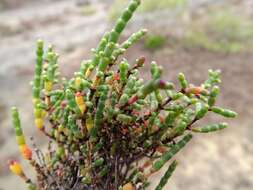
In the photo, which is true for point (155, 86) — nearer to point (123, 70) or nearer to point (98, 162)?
point (123, 70)

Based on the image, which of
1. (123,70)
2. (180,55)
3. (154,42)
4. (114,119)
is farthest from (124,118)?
(154,42)

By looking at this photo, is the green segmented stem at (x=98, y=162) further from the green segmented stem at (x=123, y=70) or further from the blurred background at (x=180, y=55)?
the blurred background at (x=180, y=55)

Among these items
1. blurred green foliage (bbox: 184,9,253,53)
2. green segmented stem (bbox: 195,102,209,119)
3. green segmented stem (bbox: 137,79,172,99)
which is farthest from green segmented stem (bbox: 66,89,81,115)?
blurred green foliage (bbox: 184,9,253,53)

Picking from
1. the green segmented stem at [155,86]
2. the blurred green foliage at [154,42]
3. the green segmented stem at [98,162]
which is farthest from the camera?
the blurred green foliage at [154,42]

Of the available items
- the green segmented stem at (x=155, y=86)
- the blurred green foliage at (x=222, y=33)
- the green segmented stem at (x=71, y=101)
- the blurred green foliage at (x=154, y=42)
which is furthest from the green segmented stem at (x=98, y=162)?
the blurred green foliage at (x=154, y=42)

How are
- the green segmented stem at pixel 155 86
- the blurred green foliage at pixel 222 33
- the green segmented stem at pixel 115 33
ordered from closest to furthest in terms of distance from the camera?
the green segmented stem at pixel 155 86
the green segmented stem at pixel 115 33
the blurred green foliage at pixel 222 33

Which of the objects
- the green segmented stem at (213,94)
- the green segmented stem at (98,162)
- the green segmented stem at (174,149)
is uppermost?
the green segmented stem at (213,94)

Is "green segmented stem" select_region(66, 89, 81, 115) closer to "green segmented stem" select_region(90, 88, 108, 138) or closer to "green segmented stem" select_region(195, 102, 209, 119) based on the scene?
"green segmented stem" select_region(90, 88, 108, 138)
